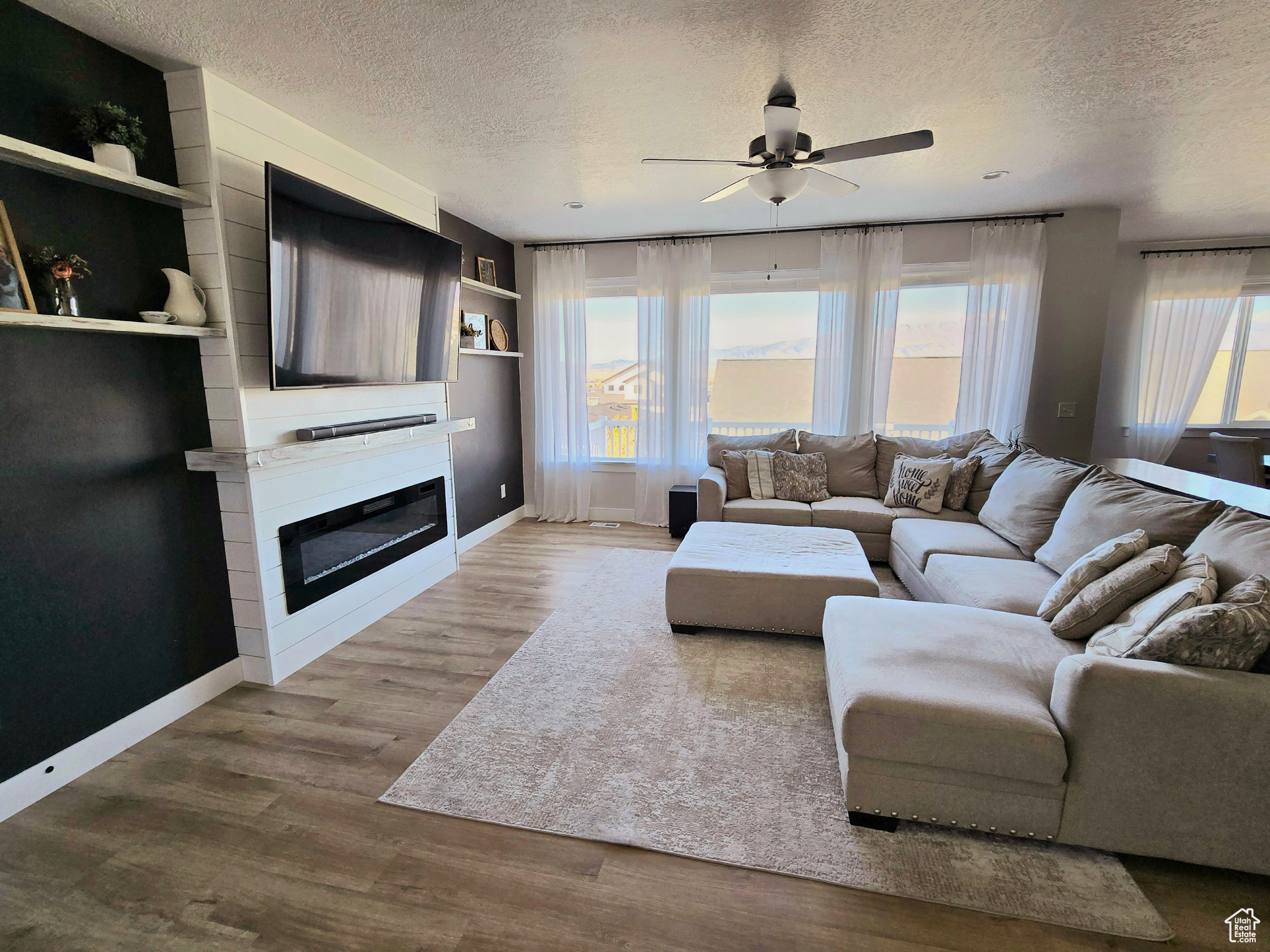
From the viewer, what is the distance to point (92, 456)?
2070 mm

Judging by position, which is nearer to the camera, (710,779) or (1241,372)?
(710,779)

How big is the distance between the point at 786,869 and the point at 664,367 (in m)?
4.22

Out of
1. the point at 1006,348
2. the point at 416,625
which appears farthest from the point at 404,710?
the point at 1006,348

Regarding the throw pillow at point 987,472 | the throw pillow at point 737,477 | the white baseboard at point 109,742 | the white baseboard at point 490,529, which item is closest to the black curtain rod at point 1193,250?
the throw pillow at point 987,472

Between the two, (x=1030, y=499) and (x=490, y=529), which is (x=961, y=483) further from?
(x=490, y=529)

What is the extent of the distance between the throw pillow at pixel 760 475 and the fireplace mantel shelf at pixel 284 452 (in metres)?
2.50

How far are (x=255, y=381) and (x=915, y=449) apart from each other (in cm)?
443

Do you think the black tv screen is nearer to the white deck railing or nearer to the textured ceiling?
→ the textured ceiling

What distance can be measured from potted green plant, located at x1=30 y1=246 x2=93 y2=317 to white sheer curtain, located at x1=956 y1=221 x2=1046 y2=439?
5376 millimetres

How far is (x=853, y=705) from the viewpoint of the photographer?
1.67m

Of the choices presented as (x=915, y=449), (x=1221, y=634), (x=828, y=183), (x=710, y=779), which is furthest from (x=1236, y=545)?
(x=915, y=449)

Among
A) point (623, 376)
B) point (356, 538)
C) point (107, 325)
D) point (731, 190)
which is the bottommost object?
point (356, 538)

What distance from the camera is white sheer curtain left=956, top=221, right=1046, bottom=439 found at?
438cm

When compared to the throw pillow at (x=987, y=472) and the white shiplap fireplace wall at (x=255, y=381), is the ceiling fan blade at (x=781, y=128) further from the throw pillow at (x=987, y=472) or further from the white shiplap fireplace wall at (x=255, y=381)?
the throw pillow at (x=987, y=472)
